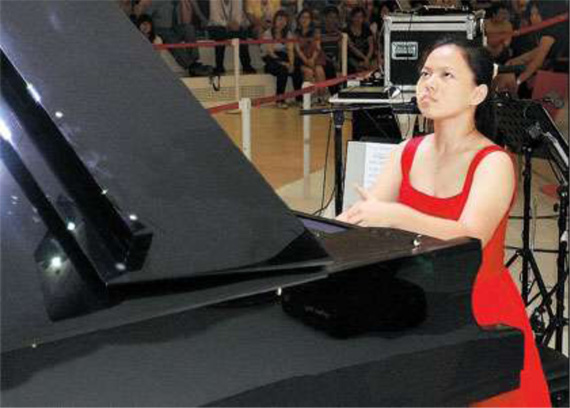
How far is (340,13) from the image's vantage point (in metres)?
11.4

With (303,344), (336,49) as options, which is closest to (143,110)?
(303,344)

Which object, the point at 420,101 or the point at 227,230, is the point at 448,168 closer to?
the point at 420,101

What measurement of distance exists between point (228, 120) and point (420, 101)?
7.74 metres

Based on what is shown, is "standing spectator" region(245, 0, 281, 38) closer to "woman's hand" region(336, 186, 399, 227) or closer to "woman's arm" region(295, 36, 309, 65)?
"woman's arm" region(295, 36, 309, 65)

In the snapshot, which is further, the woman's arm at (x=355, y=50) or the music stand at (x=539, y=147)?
the woman's arm at (x=355, y=50)

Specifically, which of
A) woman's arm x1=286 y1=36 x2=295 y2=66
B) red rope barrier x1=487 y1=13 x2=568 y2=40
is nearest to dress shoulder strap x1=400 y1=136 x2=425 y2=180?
red rope barrier x1=487 y1=13 x2=568 y2=40

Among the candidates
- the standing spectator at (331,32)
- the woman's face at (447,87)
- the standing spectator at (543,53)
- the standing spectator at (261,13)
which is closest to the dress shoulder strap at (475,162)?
the woman's face at (447,87)

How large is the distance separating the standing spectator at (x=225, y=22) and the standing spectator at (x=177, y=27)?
9.7 inches

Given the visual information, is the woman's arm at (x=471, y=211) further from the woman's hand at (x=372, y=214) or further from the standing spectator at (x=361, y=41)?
the standing spectator at (x=361, y=41)

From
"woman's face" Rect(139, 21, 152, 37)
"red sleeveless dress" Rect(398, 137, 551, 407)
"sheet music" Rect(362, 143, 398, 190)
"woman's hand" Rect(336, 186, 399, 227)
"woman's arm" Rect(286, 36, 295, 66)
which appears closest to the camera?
"woman's hand" Rect(336, 186, 399, 227)

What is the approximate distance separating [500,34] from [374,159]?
5221 millimetres

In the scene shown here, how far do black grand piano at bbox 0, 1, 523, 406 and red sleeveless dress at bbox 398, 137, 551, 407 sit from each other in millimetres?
367

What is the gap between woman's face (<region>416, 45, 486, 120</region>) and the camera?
216cm

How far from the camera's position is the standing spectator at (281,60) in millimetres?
11219
